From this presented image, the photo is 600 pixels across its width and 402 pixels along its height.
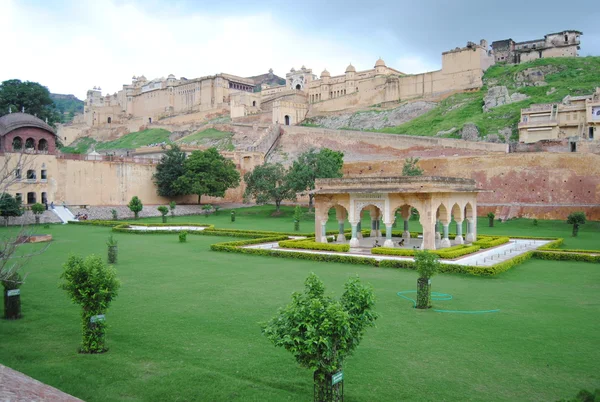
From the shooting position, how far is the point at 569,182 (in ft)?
108

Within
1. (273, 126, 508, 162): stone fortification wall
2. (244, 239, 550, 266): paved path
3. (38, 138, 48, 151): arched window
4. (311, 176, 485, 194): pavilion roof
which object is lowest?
(244, 239, 550, 266): paved path

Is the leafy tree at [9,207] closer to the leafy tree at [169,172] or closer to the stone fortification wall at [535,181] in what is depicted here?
the leafy tree at [169,172]

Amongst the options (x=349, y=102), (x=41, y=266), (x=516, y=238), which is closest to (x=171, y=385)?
(x=41, y=266)

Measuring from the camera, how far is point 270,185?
122 ft

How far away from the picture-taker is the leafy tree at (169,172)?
135 ft

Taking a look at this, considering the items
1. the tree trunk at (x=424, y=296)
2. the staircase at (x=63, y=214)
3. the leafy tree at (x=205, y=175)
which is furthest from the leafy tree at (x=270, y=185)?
the tree trunk at (x=424, y=296)

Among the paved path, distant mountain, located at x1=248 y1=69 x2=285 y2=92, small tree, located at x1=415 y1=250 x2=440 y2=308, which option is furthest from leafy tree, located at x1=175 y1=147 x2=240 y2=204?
distant mountain, located at x1=248 y1=69 x2=285 y2=92

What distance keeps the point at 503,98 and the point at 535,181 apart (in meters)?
17.0

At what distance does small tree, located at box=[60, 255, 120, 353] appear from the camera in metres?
7.34

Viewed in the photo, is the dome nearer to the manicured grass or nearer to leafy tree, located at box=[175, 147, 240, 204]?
leafy tree, located at box=[175, 147, 240, 204]

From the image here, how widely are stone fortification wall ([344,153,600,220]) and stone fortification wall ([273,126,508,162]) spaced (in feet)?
7.89

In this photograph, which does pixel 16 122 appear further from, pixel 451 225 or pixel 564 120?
pixel 564 120

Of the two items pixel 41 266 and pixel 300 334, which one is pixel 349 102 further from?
pixel 300 334

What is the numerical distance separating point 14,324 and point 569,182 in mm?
33502
